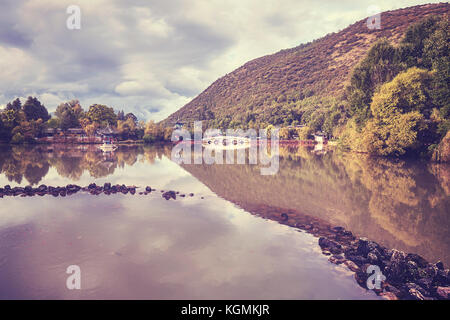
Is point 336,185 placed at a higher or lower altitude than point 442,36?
lower

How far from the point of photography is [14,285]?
30.8ft

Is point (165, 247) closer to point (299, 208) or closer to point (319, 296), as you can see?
point (319, 296)

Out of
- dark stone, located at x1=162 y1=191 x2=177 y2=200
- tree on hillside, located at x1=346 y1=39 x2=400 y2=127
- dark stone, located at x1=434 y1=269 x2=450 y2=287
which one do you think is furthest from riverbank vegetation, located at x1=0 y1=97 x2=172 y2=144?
dark stone, located at x1=434 y1=269 x2=450 y2=287

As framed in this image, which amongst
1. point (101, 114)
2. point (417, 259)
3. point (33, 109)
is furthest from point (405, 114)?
point (33, 109)

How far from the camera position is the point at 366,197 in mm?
22078

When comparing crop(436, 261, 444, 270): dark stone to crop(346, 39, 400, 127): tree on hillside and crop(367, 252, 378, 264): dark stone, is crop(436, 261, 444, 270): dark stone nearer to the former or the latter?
crop(367, 252, 378, 264): dark stone

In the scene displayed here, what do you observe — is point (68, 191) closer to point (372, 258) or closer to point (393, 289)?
point (372, 258)

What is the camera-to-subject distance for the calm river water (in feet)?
30.3

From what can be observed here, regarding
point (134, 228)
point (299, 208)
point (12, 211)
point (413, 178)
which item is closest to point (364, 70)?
point (413, 178)

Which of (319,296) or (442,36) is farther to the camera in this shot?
(442,36)

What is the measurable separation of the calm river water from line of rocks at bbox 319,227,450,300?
66cm

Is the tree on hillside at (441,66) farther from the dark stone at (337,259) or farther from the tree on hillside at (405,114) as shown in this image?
the dark stone at (337,259)

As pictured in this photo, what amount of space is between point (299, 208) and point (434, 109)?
40752 millimetres
